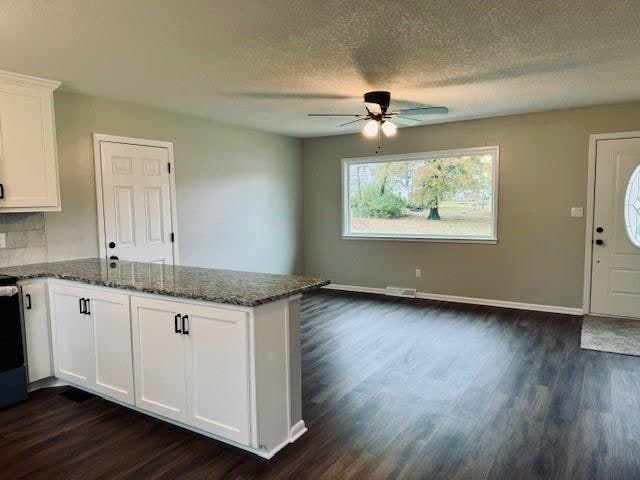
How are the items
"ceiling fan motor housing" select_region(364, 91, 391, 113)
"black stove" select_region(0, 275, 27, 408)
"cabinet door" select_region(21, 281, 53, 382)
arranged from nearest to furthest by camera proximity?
"black stove" select_region(0, 275, 27, 408) → "cabinet door" select_region(21, 281, 53, 382) → "ceiling fan motor housing" select_region(364, 91, 391, 113)

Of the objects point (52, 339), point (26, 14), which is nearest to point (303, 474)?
point (52, 339)

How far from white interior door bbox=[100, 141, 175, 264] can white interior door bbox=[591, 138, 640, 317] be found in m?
4.91

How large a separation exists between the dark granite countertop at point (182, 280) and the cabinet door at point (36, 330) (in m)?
0.13

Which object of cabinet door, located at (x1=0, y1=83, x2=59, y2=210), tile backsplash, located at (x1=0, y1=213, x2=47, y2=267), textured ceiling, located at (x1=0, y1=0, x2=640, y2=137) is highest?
textured ceiling, located at (x1=0, y1=0, x2=640, y2=137)

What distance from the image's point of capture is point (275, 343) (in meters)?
2.38

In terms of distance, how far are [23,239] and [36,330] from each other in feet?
2.73

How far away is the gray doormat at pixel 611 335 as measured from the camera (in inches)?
160

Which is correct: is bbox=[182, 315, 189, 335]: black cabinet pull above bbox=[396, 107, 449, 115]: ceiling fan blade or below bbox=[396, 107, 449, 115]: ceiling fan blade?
below

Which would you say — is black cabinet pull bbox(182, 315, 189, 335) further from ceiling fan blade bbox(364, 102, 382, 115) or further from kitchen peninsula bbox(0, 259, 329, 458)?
ceiling fan blade bbox(364, 102, 382, 115)

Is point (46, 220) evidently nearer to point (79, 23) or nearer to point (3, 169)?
point (3, 169)

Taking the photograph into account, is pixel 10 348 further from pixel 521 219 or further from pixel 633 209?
pixel 633 209

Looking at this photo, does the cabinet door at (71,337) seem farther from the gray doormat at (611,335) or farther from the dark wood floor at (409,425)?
the gray doormat at (611,335)

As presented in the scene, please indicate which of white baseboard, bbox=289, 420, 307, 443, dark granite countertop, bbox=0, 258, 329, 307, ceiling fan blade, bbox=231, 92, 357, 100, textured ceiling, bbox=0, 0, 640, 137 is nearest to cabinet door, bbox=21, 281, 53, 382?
dark granite countertop, bbox=0, 258, 329, 307

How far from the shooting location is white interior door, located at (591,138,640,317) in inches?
191
